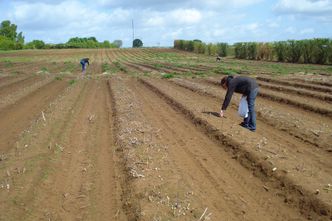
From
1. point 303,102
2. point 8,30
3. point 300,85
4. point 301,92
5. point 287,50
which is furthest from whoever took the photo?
point 8,30

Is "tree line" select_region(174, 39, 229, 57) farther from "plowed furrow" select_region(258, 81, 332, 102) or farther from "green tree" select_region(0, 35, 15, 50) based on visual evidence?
"plowed furrow" select_region(258, 81, 332, 102)

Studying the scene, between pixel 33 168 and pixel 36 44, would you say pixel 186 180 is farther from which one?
pixel 36 44

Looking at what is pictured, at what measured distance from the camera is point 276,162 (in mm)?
7293

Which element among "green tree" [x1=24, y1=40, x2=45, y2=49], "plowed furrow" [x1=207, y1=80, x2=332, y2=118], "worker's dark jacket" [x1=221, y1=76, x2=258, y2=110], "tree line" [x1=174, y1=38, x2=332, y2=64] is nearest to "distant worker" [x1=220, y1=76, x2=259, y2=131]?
"worker's dark jacket" [x1=221, y1=76, x2=258, y2=110]

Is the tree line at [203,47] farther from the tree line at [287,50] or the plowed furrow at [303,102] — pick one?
the plowed furrow at [303,102]

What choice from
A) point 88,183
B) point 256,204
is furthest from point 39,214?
point 256,204

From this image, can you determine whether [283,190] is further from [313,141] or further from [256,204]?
[313,141]

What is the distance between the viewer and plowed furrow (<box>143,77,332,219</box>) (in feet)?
18.9

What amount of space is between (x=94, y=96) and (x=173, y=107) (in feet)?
16.4

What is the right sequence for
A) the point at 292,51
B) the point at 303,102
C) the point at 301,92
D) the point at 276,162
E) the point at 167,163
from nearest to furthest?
the point at 276,162 → the point at 167,163 → the point at 303,102 → the point at 301,92 → the point at 292,51

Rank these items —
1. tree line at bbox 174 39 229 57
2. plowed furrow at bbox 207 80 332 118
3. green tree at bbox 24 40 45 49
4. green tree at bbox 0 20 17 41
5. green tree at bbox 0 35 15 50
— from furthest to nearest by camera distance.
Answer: green tree at bbox 0 20 17 41 → green tree at bbox 24 40 45 49 → green tree at bbox 0 35 15 50 → tree line at bbox 174 39 229 57 → plowed furrow at bbox 207 80 332 118

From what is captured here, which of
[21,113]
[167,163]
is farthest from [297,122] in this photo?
[21,113]

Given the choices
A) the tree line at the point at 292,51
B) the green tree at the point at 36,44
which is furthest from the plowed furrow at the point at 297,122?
the green tree at the point at 36,44

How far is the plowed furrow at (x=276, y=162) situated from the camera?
5.76 meters
